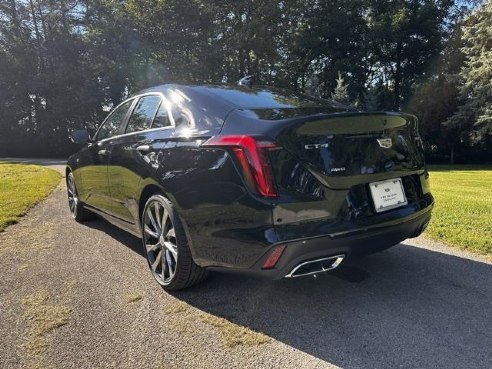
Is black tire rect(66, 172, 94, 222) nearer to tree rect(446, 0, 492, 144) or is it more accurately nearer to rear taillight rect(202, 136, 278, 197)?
rear taillight rect(202, 136, 278, 197)

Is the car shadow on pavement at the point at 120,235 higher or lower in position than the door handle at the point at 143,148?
lower

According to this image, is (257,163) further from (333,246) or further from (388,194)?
(388,194)

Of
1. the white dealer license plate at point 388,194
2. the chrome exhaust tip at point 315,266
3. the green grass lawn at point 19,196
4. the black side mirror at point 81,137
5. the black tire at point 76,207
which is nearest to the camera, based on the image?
the chrome exhaust tip at point 315,266

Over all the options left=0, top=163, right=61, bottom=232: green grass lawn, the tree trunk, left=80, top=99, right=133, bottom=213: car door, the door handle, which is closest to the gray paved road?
left=80, top=99, right=133, bottom=213: car door

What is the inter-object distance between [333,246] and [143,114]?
2.30 meters

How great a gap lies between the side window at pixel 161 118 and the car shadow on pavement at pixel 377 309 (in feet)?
4.51

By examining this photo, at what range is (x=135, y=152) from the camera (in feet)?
12.4

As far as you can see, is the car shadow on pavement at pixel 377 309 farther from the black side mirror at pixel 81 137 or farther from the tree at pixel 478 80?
the tree at pixel 478 80

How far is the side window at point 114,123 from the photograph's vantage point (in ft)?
14.9

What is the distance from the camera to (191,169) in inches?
120

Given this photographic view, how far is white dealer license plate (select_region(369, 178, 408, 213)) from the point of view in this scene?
294 centimetres

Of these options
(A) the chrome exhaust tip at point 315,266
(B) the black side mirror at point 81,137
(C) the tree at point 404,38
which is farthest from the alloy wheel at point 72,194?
(C) the tree at point 404,38

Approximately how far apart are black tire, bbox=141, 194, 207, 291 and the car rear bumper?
65cm

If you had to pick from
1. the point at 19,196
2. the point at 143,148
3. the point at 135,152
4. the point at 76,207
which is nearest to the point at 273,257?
the point at 143,148
